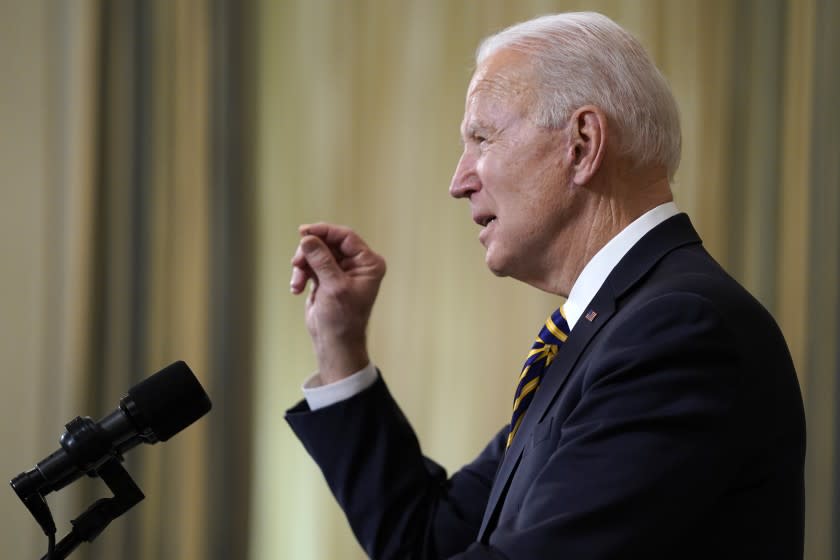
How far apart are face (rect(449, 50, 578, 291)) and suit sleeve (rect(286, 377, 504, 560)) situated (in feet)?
1.41

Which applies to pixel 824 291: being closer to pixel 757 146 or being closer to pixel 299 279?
pixel 757 146

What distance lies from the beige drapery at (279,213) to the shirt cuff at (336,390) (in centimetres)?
83

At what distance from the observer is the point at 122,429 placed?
→ 3.79 feet

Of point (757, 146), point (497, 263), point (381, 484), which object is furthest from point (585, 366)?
point (757, 146)

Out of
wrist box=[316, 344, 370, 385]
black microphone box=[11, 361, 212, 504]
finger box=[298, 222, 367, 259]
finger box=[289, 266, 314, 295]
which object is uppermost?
finger box=[298, 222, 367, 259]

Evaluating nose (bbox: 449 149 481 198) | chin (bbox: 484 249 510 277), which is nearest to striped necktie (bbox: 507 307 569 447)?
chin (bbox: 484 249 510 277)

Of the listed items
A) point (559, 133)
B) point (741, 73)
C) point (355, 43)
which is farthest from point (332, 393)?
point (741, 73)

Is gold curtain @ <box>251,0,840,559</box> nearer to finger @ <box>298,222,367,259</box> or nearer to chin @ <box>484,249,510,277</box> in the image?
finger @ <box>298,222,367,259</box>

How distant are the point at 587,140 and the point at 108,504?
80 cm

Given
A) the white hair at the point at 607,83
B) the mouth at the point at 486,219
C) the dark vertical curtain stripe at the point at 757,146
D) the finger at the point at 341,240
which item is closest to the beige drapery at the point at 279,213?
the dark vertical curtain stripe at the point at 757,146

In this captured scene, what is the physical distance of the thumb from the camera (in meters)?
1.75

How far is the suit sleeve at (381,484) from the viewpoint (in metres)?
1.69

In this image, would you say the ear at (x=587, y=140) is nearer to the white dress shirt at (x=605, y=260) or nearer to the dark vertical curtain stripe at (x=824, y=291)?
the white dress shirt at (x=605, y=260)

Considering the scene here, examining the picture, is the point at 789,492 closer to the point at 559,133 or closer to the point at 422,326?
the point at 559,133
